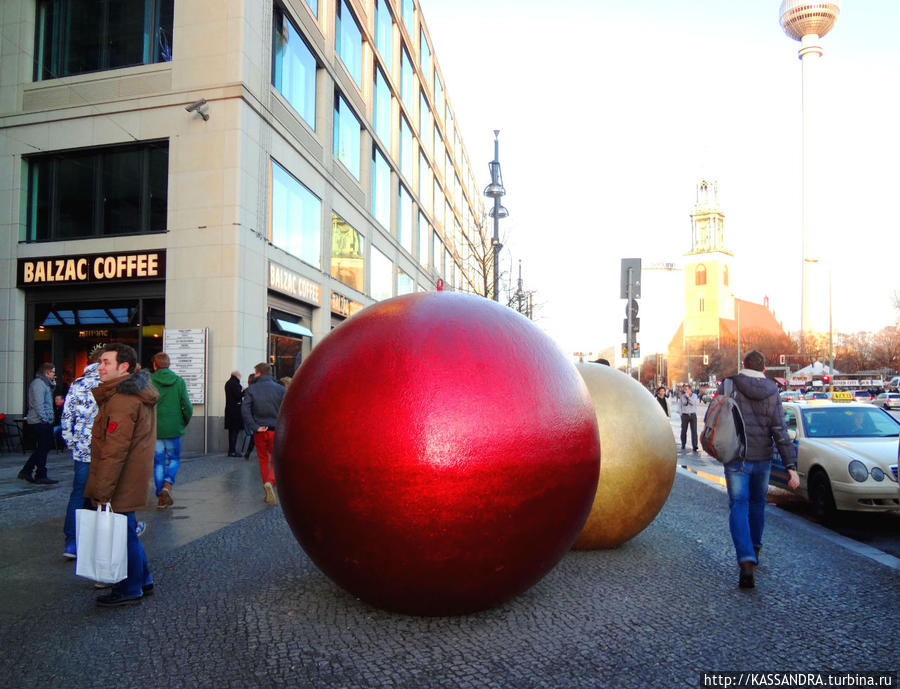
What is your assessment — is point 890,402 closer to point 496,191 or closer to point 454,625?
point 496,191

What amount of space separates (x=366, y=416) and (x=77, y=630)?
2386 mm

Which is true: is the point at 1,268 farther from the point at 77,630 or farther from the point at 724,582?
the point at 724,582

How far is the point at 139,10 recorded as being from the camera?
53.2 ft

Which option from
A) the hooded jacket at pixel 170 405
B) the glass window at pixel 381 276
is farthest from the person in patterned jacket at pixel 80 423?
the glass window at pixel 381 276

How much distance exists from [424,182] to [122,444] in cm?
3380

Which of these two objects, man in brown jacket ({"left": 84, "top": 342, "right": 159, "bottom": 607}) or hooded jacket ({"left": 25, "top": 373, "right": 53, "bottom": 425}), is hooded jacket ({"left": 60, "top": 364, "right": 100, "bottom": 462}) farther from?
hooded jacket ({"left": 25, "top": 373, "right": 53, "bottom": 425})

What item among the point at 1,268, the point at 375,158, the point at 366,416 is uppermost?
the point at 375,158

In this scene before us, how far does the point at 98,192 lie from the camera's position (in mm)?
16297

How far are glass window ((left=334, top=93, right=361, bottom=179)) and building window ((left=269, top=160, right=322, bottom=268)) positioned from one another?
3.20 m

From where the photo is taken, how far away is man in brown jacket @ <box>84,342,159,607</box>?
15.1 ft

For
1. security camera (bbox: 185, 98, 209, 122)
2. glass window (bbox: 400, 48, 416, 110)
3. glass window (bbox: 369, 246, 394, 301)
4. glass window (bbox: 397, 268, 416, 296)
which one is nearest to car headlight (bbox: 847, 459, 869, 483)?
security camera (bbox: 185, 98, 209, 122)

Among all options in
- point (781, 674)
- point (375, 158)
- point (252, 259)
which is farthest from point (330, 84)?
point (781, 674)

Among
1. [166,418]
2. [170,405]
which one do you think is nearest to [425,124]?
[170,405]

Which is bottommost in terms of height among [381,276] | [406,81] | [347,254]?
[381,276]
